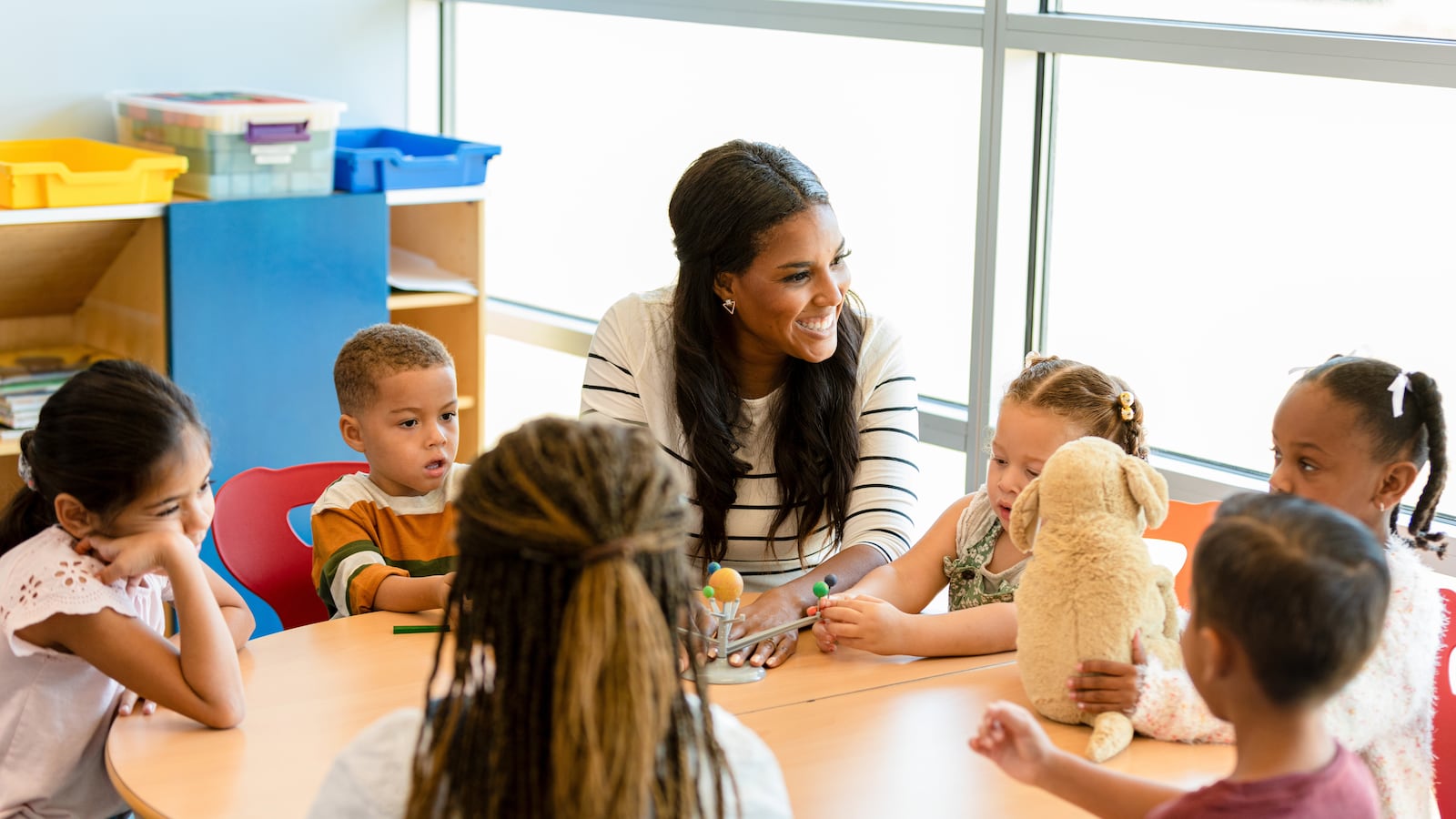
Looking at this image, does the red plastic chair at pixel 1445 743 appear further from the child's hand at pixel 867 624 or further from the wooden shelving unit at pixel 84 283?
the wooden shelving unit at pixel 84 283

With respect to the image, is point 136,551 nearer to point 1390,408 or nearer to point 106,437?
point 106,437

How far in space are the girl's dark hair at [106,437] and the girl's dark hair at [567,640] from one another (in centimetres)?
69

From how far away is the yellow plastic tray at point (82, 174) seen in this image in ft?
9.30

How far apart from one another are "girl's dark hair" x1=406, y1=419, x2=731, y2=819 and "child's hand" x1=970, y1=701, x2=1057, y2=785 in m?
0.30

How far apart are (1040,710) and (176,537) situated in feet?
3.24

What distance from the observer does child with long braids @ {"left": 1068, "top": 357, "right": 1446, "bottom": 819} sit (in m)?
1.49

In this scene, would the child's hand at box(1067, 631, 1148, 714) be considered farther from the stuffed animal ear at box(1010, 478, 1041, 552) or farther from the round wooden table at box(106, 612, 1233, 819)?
the stuffed animal ear at box(1010, 478, 1041, 552)

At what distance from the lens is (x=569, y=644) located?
980mm

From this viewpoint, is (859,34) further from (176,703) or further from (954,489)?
(176,703)

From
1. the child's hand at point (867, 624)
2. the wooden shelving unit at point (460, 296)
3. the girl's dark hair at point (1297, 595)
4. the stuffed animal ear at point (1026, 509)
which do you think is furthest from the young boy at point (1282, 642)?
the wooden shelving unit at point (460, 296)

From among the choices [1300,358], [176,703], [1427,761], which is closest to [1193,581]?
[1427,761]

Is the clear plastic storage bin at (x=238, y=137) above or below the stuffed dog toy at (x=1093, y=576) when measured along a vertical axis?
above

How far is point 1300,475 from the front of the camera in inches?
64.1

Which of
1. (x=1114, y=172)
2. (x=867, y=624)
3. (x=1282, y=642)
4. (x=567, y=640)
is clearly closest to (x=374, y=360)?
(x=867, y=624)
